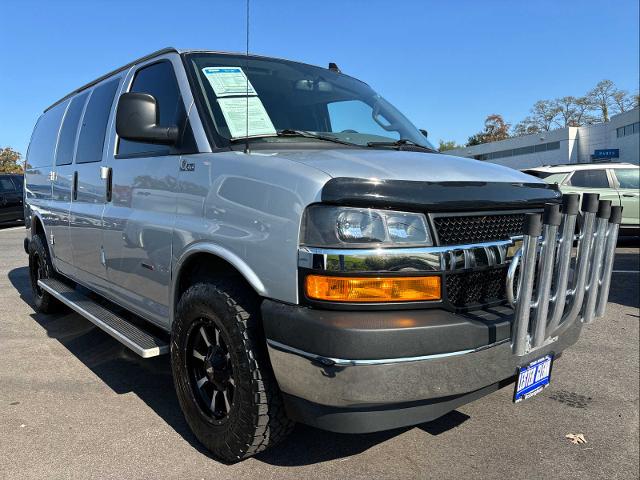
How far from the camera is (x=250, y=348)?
7.83 feet

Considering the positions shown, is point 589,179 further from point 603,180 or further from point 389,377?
point 389,377

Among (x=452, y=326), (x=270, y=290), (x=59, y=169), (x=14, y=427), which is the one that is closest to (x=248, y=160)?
(x=270, y=290)

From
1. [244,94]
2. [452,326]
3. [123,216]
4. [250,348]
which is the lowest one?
[250,348]

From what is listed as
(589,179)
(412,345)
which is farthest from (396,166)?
(589,179)

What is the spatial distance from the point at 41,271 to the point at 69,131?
1653 mm

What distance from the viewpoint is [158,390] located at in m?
→ 3.68

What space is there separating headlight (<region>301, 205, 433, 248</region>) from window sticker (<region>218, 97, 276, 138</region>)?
2.93ft

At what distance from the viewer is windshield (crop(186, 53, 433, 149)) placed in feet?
9.64

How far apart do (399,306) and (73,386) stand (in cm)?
271

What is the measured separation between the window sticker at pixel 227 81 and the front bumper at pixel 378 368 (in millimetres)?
1371

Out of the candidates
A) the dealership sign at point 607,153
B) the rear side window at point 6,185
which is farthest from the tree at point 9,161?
the dealership sign at point 607,153

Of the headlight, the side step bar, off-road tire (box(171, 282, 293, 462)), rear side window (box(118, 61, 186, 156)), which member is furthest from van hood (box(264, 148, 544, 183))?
the side step bar

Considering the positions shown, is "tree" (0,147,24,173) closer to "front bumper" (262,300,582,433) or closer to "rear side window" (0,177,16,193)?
"rear side window" (0,177,16,193)

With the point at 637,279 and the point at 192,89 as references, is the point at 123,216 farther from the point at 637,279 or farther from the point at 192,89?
the point at 637,279
